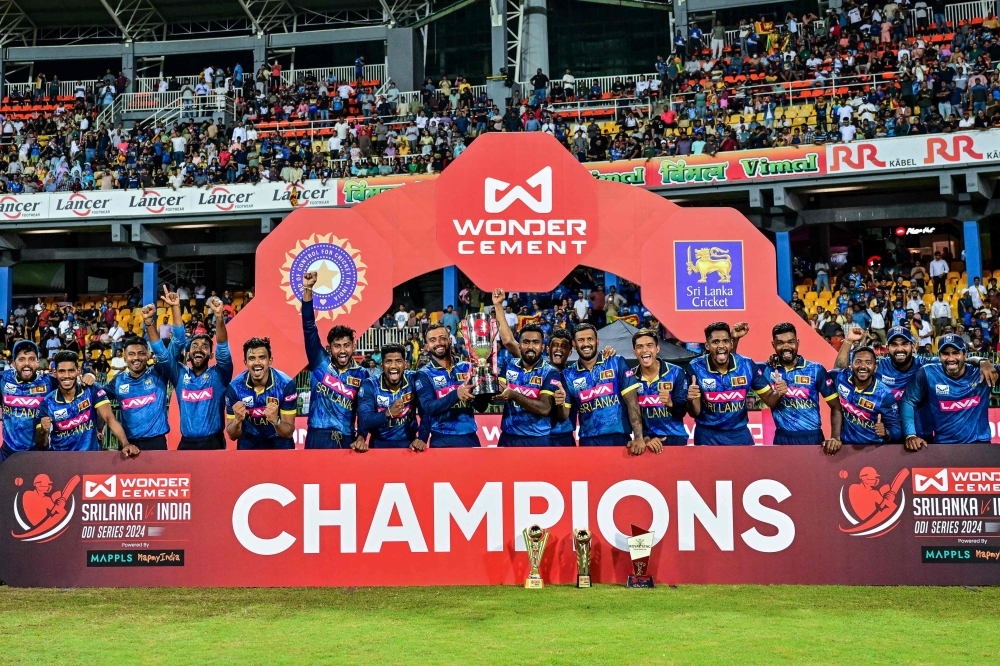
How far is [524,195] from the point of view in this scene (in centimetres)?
1378

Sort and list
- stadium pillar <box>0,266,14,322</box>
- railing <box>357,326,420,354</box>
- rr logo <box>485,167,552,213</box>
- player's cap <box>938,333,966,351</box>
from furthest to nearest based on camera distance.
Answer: stadium pillar <box>0,266,14,322</box> → railing <box>357,326,420,354</box> → rr logo <box>485,167,552,213</box> → player's cap <box>938,333,966,351</box>

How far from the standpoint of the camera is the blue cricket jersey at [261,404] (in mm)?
8750

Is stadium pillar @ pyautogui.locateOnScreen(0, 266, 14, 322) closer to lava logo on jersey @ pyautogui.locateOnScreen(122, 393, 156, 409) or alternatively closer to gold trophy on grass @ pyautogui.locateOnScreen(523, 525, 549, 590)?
lava logo on jersey @ pyautogui.locateOnScreen(122, 393, 156, 409)

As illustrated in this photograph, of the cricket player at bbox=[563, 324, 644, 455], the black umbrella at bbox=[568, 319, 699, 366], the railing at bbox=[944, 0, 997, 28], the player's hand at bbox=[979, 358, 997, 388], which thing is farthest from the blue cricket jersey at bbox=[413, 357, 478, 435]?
the railing at bbox=[944, 0, 997, 28]

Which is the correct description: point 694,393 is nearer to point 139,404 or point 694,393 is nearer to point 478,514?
point 478,514

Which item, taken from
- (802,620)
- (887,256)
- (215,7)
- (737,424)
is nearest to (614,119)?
(887,256)

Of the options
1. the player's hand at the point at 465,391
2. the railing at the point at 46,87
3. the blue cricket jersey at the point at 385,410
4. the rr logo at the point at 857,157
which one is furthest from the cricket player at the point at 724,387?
the railing at the point at 46,87

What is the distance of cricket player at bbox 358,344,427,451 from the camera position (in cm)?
852

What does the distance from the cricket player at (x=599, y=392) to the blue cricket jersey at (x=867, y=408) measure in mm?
1813

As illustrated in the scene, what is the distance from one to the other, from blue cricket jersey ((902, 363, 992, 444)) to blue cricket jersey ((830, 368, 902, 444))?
0.57 feet

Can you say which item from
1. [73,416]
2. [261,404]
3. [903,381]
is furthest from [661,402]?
→ [73,416]

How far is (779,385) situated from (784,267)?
1845 centimetres

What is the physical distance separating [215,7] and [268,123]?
312 inches

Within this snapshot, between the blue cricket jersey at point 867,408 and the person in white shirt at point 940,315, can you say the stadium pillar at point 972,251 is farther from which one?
the blue cricket jersey at point 867,408
